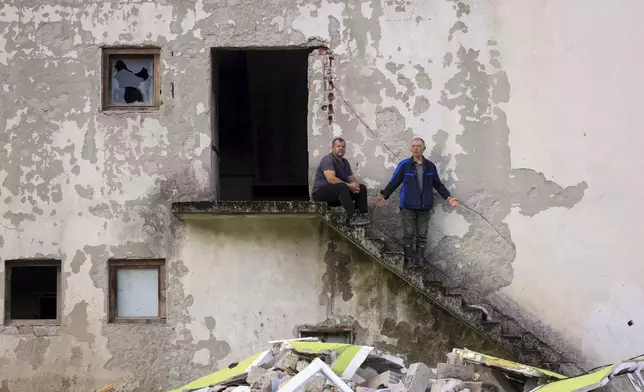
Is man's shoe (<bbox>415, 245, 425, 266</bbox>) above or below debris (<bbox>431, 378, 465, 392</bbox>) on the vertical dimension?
above

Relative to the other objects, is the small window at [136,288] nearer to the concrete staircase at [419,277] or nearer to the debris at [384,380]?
the concrete staircase at [419,277]

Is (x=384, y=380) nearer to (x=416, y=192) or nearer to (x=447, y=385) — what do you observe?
(x=447, y=385)

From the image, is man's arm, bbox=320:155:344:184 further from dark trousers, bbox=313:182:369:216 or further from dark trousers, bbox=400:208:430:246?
dark trousers, bbox=400:208:430:246

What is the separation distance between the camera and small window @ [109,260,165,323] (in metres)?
12.5

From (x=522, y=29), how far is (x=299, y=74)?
5.71 metres

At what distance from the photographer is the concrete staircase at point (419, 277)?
36.8 ft

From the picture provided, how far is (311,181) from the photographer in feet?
40.6

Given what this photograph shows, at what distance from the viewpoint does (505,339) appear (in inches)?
442

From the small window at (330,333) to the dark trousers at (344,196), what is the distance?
178 cm

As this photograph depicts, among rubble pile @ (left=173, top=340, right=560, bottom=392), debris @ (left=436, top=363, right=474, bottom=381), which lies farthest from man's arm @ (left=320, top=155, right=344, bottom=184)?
debris @ (left=436, top=363, right=474, bottom=381)

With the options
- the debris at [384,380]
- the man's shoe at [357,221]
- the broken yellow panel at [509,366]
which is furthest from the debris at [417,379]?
the man's shoe at [357,221]

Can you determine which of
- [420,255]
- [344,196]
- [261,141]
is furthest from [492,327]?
[261,141]

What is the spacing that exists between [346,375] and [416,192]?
3852mm

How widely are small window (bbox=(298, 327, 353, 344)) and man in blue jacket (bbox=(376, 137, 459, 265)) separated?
1478mm
